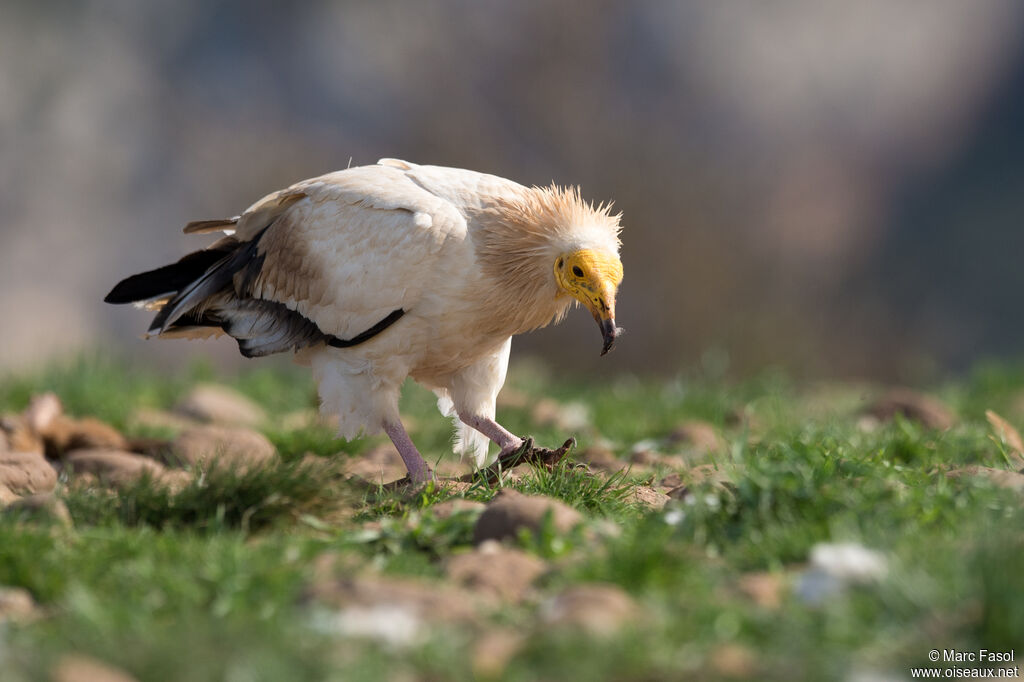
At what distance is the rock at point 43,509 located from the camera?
3.33m

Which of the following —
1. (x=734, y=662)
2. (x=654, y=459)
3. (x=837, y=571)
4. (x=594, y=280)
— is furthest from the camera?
(x=654, y=459)

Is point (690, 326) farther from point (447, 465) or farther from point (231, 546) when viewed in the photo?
point (231, 546)

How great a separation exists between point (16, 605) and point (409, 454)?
207 centimetres

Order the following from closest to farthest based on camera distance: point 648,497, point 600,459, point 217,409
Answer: point 648,497
point 600,459
point 217,409

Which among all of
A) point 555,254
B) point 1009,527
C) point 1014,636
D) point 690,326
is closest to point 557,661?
point 1014,636

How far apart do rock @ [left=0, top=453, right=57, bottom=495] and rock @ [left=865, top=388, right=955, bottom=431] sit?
13.5 ft

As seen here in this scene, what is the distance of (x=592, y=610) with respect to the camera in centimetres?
244

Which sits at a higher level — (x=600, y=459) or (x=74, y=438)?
(x=600, y=459)

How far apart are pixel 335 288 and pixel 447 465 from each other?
1193 millimetres

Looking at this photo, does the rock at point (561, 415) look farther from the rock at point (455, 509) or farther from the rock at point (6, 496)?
the rock at point (6, 496)

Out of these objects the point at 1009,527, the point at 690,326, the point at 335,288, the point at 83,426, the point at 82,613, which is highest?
the point at 690,326

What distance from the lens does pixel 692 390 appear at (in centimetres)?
752

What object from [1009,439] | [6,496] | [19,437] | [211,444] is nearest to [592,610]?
[6,496]

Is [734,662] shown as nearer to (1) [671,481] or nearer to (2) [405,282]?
(1) [671,481]
